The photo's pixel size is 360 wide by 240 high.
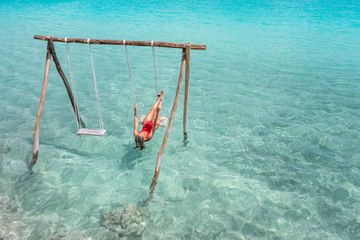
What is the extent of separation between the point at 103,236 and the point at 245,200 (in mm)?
4155

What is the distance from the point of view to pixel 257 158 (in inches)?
389

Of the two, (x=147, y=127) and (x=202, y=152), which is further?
(x=202, y=152)

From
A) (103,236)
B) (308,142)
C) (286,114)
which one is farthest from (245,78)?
(103,236)

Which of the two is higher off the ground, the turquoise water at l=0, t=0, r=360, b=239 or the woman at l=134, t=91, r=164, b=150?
the woman at l=134, t=91, r=164, b=150

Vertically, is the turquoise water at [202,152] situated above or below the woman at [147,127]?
below

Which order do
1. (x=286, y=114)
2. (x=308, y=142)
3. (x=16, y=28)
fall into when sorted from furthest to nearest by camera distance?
1. (x=16, y=28)
2. (x=286, y=114)
3. (x=308, y=142)

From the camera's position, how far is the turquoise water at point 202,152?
24.2 feet

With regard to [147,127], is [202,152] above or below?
below

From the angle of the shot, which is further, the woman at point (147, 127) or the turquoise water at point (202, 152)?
the woman at point (147, 127)

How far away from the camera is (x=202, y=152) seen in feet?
33.4

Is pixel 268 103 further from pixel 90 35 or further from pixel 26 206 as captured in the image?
pixel 90 35

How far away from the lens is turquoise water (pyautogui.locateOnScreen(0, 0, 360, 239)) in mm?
7375

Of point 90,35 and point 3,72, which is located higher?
point 90,35

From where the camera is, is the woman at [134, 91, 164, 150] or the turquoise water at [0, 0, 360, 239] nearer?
the turquoise water at [0, 0, 360, 239]
